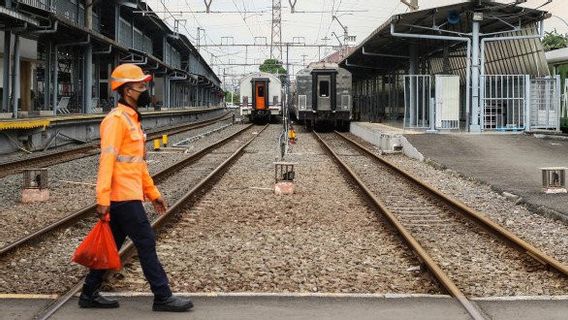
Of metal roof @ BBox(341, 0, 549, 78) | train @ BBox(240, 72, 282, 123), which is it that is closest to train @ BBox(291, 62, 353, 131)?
metal roof @ BBox(341, 0, 549, 78)

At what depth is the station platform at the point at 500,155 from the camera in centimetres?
1240

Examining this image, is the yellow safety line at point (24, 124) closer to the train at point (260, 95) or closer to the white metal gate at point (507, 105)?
the white metal gate at point (507, 105)

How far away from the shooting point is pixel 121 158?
17.0 feet

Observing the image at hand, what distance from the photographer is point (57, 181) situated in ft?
47.2

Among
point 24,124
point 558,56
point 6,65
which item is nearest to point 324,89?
point 558,56

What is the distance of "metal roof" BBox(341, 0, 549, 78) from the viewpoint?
2416cm

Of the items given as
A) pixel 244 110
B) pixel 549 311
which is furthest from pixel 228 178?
pixel 244 110

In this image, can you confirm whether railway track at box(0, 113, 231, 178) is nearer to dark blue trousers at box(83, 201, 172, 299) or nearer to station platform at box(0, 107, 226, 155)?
station platform at box(0, 107, 226, 155)

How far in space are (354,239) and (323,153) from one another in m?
14.5

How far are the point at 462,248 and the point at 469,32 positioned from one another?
21.1 metres

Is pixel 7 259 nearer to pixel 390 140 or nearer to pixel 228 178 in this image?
pixel 228 178

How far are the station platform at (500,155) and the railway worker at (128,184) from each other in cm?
656

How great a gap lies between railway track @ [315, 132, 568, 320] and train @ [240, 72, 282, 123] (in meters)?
34.4

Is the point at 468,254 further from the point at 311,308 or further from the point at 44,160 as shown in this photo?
the point at 44,160
